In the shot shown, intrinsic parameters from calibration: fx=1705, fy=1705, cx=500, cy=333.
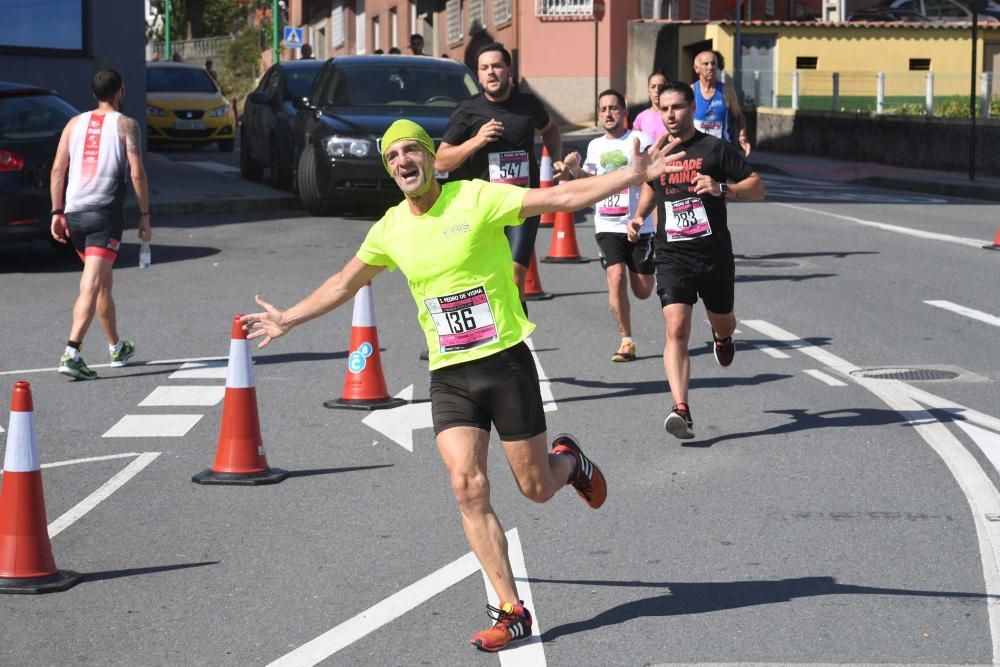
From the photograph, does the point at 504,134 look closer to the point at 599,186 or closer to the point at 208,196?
the point at 599,186

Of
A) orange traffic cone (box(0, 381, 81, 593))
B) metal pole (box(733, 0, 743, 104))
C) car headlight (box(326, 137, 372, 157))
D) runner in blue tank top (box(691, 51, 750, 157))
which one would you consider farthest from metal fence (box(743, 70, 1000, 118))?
orange traffic cone (box(0, 381, 81, 593))

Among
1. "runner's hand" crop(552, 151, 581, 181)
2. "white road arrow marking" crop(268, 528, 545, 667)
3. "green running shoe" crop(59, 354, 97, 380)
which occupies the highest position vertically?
"runner's hand" crop(552, 151, 581, 181)

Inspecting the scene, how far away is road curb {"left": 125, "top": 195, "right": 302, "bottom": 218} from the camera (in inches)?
849

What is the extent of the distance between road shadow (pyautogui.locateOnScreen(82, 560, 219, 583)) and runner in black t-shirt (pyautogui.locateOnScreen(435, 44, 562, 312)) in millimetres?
4264

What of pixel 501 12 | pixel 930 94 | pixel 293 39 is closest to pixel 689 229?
pixel 930 94

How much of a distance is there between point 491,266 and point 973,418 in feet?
14.6

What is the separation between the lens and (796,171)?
111 ft

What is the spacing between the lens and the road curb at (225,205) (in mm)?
21562

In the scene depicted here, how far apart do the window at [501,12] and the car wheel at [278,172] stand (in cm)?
2511

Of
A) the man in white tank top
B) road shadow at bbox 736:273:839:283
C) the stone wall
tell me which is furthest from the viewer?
the stone wall

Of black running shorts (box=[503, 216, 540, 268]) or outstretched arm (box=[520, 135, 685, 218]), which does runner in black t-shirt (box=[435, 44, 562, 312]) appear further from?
outstretched arm (box=[520, 135, 685, 218])

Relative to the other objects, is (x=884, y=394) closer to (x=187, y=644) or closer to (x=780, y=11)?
(x=187, y=644)

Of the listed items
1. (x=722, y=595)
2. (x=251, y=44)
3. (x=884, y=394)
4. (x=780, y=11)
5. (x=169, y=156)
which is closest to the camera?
(x=722, y=595)

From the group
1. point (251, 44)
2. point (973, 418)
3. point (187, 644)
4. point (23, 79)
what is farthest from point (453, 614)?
point (251, 44)
